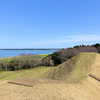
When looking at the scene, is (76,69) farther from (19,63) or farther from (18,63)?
(18,63)

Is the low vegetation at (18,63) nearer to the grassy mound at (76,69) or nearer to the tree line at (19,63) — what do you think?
the tree line at (19,63)

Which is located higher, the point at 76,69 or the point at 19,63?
the point at 76,69

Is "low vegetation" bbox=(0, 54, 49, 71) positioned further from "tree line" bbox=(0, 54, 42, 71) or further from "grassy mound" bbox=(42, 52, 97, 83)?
"grassy mound" bbox=(42, 52, 97, 83)

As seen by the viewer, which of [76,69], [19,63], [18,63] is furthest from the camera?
[19,63]

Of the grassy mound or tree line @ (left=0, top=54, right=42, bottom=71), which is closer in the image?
the grassy mound

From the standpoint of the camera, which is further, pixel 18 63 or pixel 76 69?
pixel 18 63

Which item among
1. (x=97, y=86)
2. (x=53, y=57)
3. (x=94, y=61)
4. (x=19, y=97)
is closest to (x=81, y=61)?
(x=94, y=61)

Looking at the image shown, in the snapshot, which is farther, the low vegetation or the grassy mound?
the low vegetation

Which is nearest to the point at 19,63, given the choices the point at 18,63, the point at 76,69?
the point at 18,63

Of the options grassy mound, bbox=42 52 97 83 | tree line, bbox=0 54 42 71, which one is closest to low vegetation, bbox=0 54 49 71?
tree line, bbox=0 54 42 71

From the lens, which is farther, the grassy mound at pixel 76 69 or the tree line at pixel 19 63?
the tree line at pixel 19 63

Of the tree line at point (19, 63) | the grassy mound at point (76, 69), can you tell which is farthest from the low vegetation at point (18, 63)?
the grassy mound at point (76, 69)

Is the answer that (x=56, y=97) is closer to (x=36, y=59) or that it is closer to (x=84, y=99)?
(x=84, y=99)

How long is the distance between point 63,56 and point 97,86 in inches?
1421
